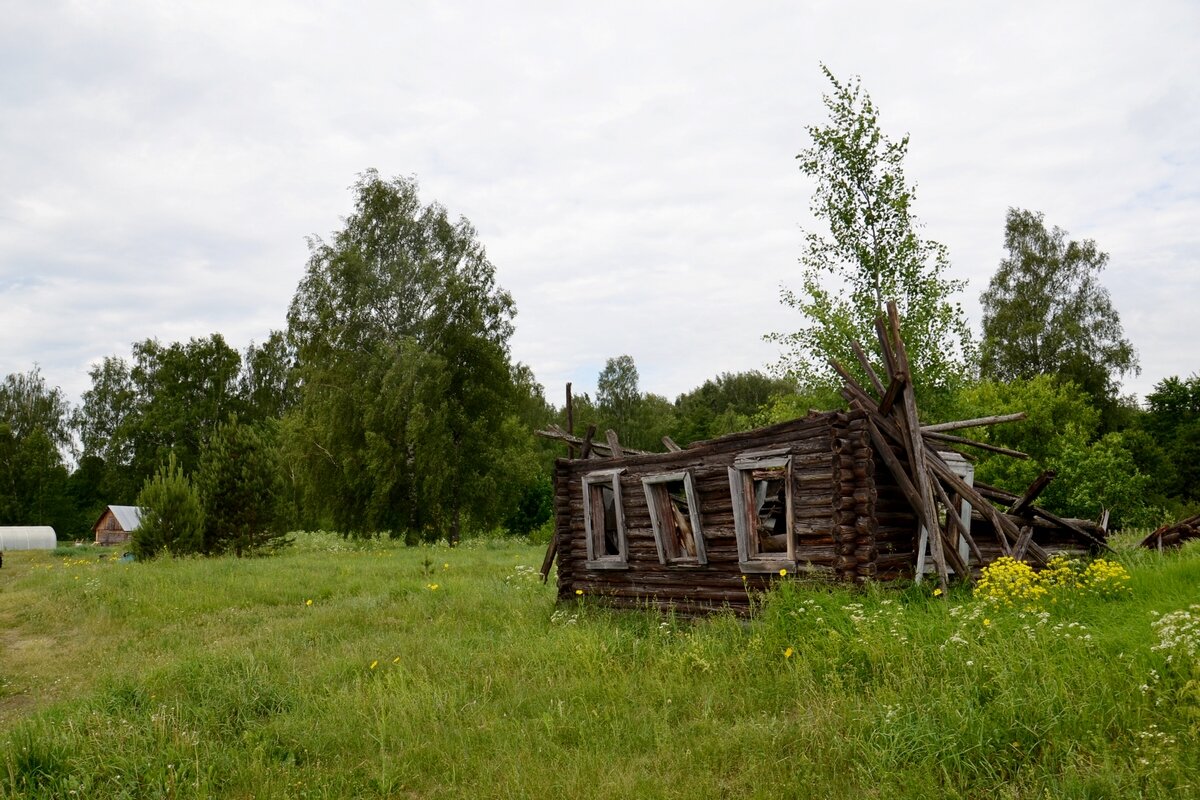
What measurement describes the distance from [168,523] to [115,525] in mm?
32881

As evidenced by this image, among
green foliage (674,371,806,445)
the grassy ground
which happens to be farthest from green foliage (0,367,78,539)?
the grassy ground

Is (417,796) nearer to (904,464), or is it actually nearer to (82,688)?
(82,688)

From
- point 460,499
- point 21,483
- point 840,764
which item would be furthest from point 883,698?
point 21,483

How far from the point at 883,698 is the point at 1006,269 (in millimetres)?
34885

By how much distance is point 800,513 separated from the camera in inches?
356

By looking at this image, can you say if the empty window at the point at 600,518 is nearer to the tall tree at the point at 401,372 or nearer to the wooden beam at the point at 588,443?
the wooden beam at the point at 588,443

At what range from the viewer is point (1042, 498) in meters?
20.5

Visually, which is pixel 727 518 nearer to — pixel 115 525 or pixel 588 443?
pixel 588 443

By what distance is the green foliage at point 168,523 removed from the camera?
23656mm

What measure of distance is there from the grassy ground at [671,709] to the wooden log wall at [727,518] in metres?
0.49

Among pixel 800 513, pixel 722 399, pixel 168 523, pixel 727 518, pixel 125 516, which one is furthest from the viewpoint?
pixel 722 399

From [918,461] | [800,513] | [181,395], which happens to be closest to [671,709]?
[800,513]

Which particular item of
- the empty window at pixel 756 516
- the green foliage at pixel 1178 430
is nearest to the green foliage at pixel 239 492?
the empty window at pixel 756 516

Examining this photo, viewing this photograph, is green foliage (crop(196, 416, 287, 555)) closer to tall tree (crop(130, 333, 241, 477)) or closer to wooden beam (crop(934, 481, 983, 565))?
wooden beam (crop(934, 481, 983, 565))
